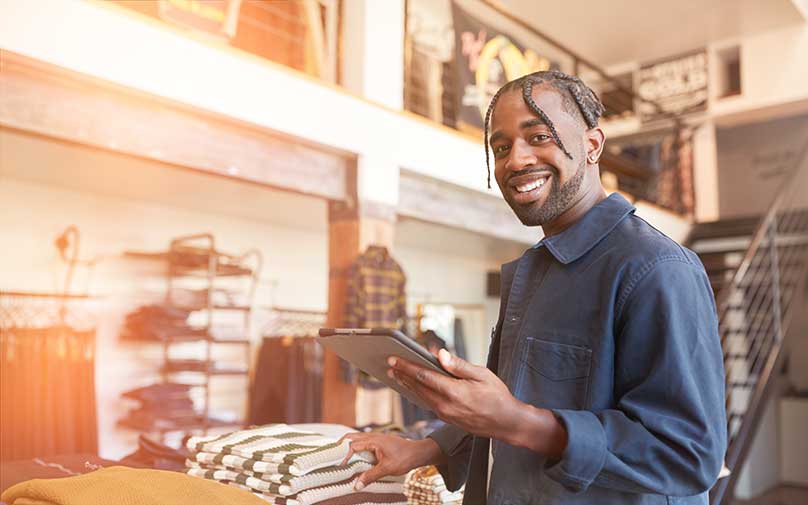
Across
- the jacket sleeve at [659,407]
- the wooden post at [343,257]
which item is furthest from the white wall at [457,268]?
the jacket sleeve at [659,407]

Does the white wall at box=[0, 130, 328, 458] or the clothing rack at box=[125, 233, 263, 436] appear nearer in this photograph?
the white wall at box=[0, 130, 328, 458]

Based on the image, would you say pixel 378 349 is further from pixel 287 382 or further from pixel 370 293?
pixel 287 382

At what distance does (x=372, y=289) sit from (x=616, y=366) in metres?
3.15

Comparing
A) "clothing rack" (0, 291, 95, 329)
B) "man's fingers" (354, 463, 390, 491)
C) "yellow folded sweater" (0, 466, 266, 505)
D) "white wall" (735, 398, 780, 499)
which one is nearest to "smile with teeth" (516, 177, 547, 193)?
"man's fingers" (354, 463, 390, 491)

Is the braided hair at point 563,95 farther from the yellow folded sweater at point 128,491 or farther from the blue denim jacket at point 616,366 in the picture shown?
the yellow folded sweater at point 128,491

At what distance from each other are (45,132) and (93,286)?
7.53 ft

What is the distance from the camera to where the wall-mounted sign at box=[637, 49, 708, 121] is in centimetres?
870

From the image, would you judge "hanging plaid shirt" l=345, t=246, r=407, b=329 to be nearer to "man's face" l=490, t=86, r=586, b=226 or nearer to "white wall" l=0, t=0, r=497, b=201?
"white wall" l=0, t=0, r=497, b=201

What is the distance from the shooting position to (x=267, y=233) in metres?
6.02

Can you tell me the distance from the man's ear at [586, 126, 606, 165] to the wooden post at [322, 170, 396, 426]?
122 inches

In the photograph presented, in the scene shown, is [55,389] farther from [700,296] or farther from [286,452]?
[700,296]

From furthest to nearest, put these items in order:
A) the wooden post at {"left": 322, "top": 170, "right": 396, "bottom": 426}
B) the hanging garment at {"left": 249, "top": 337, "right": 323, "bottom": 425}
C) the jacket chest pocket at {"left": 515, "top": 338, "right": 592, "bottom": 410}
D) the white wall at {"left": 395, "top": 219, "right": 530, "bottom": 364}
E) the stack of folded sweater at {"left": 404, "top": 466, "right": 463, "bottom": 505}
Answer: the white wall at {"left": 395, "top": 219, "right": 530, "bottom": 364} < the hanging garment at {"left": 249, "top": 337, "right": 323, "bottom": 425} < the wooden post at {"left": 322, "top": 170, "right": 396, "bottom": 426} < the stack of folded sweater at {"left": 404, "top": 466, "right": 463, "bottom": 505} < the jacket chest pocket at {"left": 515, "top": 338, "right": 592, "bottom": 410}

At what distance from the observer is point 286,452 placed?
1.50 m

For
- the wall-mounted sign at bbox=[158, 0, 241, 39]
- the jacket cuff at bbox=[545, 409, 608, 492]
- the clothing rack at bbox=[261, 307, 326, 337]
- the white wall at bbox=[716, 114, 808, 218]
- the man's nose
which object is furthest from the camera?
the white wall at bbox=[716, 114, 808, 218]
